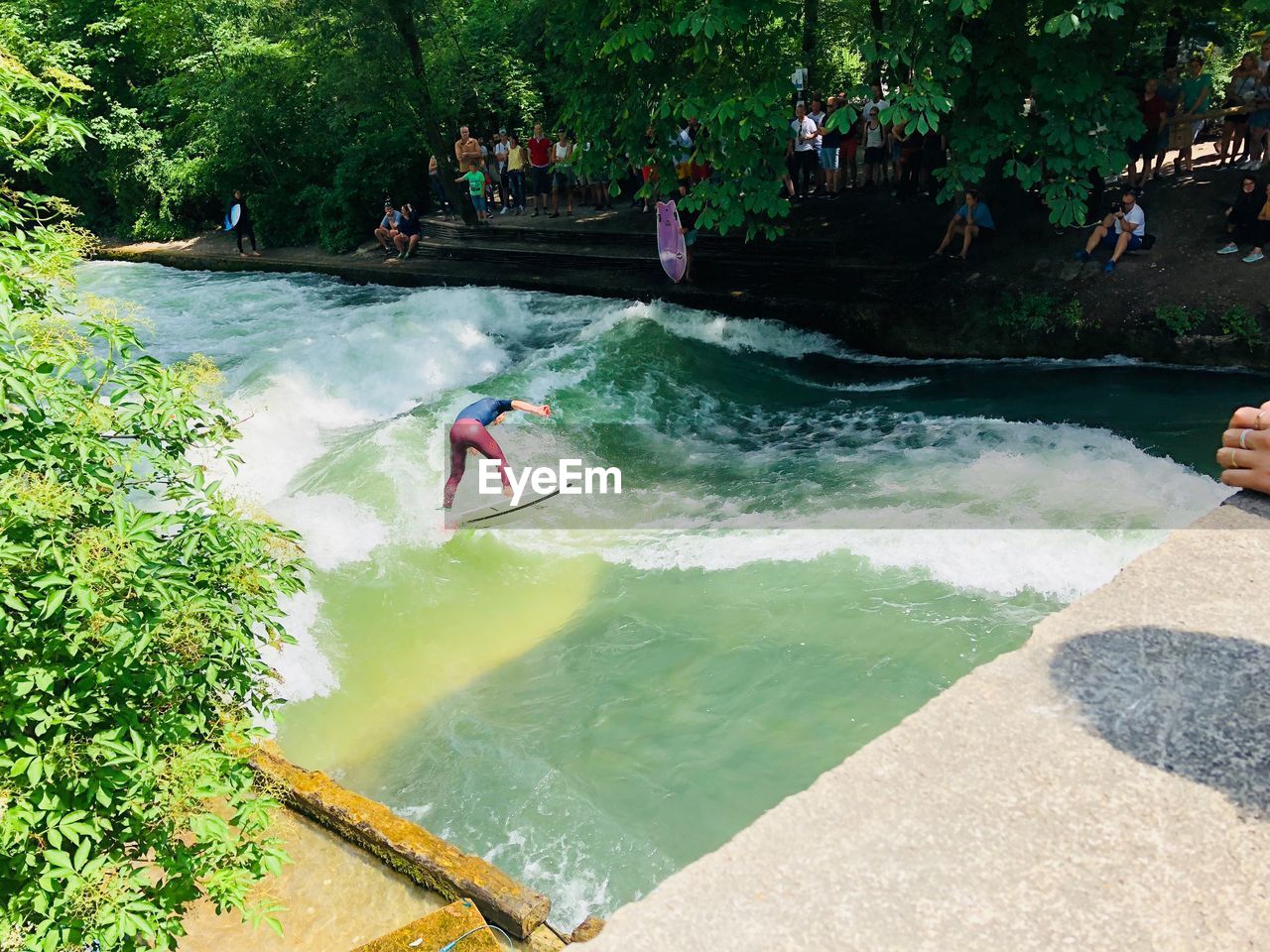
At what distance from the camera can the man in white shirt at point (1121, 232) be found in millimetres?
11797

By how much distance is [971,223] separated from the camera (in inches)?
514

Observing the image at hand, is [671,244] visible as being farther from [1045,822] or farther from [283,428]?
[1045,822]

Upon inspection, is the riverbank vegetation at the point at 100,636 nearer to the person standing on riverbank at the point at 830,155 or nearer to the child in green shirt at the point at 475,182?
the person standing on riverbank at the point at 830,155

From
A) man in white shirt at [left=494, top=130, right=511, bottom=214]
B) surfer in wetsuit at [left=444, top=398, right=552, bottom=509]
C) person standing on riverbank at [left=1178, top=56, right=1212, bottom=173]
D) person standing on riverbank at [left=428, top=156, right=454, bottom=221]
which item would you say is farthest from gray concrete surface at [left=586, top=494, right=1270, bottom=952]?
person standing on riverbank at [left=428, top=156, right=454, bottom=221]

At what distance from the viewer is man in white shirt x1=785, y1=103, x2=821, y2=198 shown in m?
15.0

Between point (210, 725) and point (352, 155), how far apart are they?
20140 mm

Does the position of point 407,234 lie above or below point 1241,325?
above

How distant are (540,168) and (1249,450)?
16.2m

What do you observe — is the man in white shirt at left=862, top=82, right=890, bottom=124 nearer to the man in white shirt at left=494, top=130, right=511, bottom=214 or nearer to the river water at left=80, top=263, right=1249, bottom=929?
the river water at left=80, top=263, right=1249, bottom=929

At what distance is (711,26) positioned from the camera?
1005cm

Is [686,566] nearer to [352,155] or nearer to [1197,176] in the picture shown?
[1197,176]

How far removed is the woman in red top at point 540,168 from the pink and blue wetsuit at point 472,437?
965 centimetres

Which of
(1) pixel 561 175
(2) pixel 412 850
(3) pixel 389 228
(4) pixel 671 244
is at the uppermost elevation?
(1) pixel 561 175

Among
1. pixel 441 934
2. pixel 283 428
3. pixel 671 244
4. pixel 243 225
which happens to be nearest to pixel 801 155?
pixel 671 244
